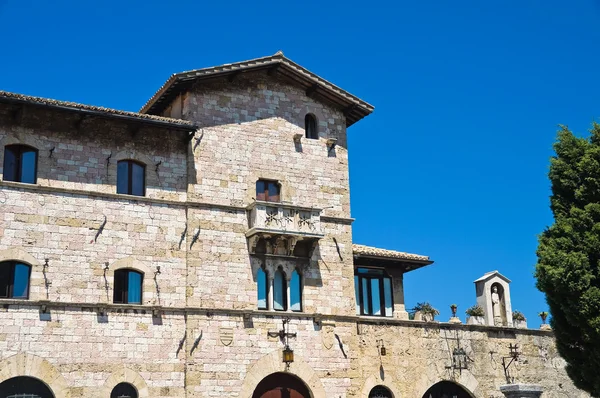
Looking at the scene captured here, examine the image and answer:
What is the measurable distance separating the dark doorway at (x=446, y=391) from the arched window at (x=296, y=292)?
6.13 metres

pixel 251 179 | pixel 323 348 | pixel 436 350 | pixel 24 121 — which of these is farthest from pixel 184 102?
pixel 436 350

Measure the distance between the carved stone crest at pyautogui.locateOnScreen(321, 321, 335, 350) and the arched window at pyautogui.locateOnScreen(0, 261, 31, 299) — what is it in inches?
393

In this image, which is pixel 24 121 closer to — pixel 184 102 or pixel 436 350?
pixel 184 102

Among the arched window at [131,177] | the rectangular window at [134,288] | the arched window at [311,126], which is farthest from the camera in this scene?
the arched window at [311,126]

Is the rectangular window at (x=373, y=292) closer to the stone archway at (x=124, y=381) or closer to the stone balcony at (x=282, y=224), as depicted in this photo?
the stone balcony at (x=282, y=224)

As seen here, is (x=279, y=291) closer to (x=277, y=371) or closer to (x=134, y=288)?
(x=277, y=371)

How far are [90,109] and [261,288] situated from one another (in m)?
8.23

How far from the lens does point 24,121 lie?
25766mm

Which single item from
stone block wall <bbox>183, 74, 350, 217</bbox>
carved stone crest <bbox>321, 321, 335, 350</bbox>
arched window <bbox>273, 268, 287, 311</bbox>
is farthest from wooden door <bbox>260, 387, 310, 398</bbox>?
stone block wall <bbox>183, 74, 350, 217</bbox>

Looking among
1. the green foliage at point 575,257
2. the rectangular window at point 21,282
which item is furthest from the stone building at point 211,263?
the green foliage at point 575,257

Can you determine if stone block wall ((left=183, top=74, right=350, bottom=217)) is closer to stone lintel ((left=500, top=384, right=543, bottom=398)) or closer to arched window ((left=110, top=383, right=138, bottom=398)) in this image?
arched window ((left=110, top=383, right=138, bottom=398))

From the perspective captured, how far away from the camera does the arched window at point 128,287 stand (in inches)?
1017

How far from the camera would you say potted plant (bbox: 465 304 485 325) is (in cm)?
3216

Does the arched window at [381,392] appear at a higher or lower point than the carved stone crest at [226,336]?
lower
